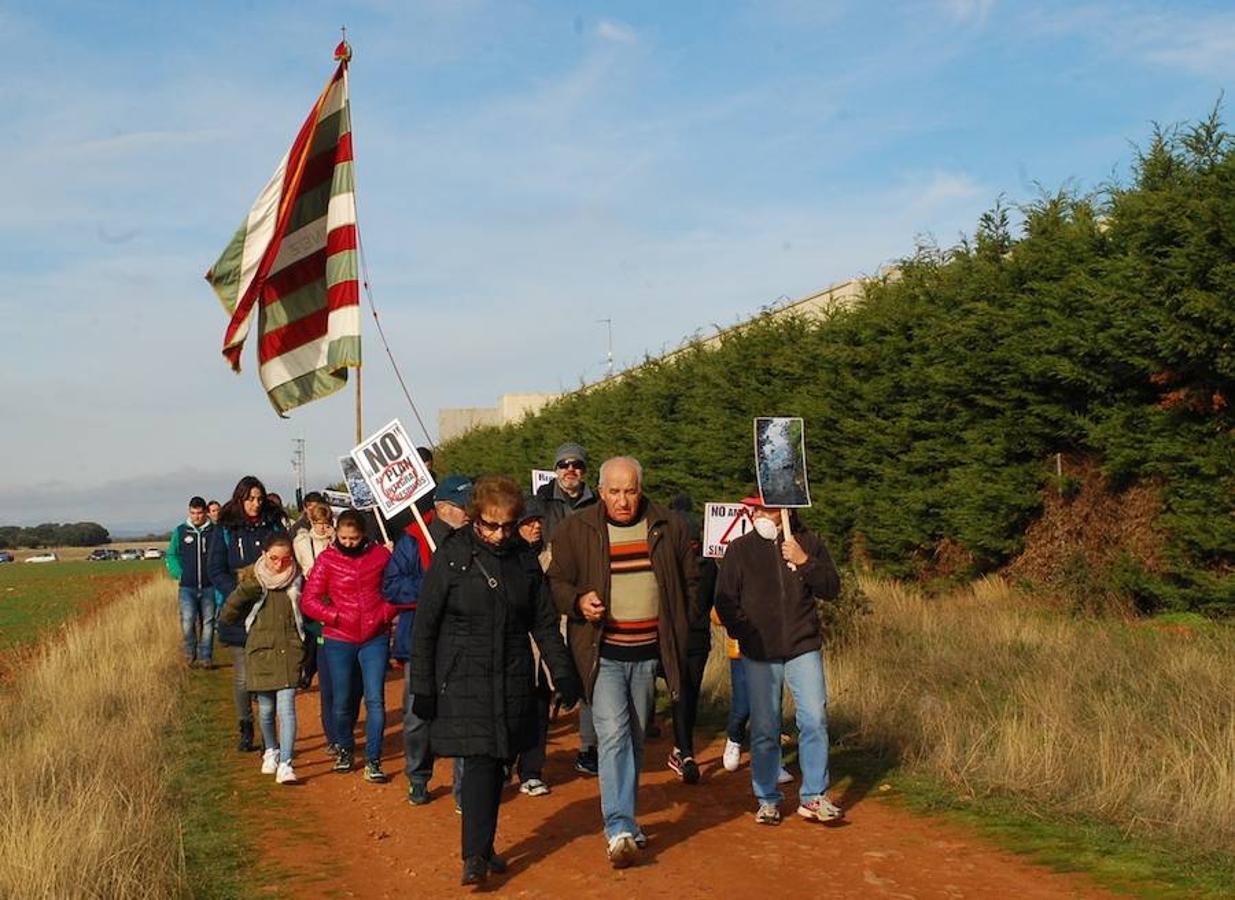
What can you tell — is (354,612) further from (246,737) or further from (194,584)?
(194,584)

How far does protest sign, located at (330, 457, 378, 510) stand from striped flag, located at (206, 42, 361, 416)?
0.93m

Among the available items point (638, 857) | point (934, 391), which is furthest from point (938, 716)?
point (934, 391)

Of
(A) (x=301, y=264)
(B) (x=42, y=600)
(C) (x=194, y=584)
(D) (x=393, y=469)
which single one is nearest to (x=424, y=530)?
(D) (x=393, y=469)

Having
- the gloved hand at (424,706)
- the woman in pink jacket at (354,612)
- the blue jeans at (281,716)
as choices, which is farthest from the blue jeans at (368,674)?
the gloved hand at (424,706)

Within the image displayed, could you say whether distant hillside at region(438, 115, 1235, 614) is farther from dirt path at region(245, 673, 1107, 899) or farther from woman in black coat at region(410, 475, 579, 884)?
woman in black coat at region(410, 475, 579, 884)

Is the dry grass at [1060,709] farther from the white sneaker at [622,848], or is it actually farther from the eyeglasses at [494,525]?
the eyeglasses at [494,525]

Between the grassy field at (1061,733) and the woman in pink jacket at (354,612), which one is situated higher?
the woman in pink jacket at (354,612)

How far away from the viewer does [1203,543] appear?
13977mm

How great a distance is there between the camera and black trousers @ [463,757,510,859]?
703cm

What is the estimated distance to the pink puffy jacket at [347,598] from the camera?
981 cm

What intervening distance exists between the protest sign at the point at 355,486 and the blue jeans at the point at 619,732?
726 centimetres

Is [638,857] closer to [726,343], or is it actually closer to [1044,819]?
[1044,819]

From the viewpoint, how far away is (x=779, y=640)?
26.6 feet

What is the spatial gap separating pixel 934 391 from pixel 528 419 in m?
23.1
